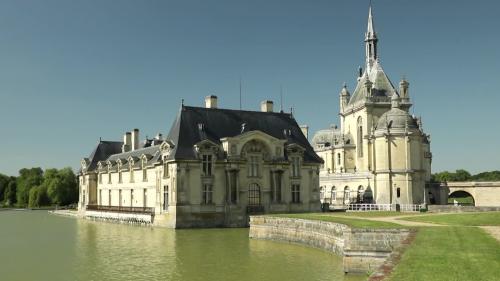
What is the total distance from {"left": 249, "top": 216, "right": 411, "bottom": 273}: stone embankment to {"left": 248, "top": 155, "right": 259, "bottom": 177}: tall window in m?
12.2

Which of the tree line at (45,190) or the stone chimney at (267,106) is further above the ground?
the stone chimney at (267,106)

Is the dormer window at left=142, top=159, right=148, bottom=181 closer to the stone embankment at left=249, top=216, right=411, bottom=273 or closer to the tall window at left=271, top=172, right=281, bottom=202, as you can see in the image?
the tall window at left=271, top=172, right=281, bottom=202

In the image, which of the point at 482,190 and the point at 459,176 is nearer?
the point at 482,190

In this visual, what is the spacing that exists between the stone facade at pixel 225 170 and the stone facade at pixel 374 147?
28.1 feet

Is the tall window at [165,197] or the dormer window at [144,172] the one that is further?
the dormer window at [144,172]

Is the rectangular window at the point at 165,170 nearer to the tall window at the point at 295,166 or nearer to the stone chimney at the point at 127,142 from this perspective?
the tall window at the point at 295,166

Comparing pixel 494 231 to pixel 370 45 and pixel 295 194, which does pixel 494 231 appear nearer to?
pixel 295 194

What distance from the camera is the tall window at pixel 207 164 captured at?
152 ft

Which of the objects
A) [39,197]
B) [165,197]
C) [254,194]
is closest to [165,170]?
[165,197]

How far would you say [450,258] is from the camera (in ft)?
48.4

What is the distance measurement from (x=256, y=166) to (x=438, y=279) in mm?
36713

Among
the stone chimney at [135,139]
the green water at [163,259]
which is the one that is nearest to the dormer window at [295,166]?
the green water at [163,259]

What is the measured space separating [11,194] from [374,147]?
91.0 m

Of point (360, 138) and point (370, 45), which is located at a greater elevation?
point (370, 45)
